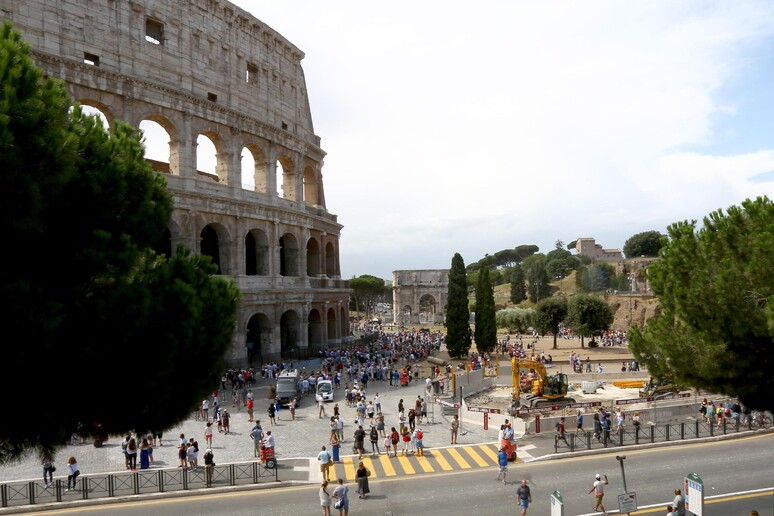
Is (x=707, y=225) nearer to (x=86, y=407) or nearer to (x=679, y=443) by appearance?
(x=679, y=443)

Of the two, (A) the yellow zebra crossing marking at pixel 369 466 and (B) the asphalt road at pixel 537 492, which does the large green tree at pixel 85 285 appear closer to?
(B) the asphalt road at pixel 537 492

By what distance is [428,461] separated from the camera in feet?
61.5

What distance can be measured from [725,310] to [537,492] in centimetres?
699

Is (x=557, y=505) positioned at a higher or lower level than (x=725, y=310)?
lower

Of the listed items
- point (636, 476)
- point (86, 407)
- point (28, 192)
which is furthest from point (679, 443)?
point (28, 192)

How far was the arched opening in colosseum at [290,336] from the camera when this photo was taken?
3905 cm

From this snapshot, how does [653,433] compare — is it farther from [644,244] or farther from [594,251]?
[594,251]

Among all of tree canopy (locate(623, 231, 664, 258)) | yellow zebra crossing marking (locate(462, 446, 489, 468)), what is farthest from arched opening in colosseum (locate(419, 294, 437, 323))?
yellow zebra crossing marking (locate(462, 446, 489, 468))

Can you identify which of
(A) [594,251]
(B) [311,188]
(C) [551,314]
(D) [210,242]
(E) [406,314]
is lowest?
(E) [406,314]

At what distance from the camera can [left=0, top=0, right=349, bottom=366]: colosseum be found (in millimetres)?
29453

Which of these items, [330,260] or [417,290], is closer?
[330,260]

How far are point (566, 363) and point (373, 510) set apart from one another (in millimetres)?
31744

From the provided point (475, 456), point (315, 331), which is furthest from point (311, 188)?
point (475, 456)

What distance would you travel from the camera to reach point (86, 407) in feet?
27.3
